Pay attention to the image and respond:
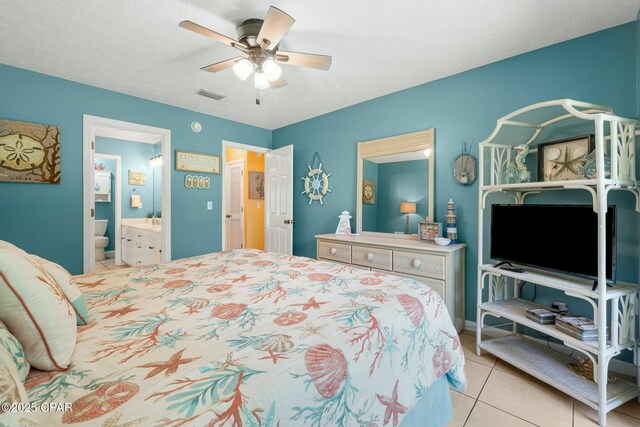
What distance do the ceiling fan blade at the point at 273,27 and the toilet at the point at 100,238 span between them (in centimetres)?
557

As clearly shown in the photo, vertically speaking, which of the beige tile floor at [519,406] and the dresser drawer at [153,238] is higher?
the dresser drawer at [153,238]

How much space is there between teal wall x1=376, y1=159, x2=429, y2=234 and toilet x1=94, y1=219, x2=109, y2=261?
5479mm

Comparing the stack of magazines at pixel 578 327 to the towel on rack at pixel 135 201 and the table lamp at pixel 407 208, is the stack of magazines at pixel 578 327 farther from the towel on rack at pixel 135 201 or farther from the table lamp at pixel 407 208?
the towel on rack at pixel 135 201

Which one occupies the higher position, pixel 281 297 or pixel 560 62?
pixel 560 62

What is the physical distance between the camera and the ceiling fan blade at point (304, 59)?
204 cm

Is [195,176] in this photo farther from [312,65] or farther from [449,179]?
[449,179]

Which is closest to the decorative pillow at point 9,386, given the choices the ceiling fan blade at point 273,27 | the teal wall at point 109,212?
the ceiling fan blade at point 273,27

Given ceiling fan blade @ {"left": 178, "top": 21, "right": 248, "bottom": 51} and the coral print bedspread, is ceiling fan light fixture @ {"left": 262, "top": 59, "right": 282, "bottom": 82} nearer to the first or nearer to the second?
ceiling fan blade @ {"left": 178, "top": 21, "right": 248, "bottom": 51}

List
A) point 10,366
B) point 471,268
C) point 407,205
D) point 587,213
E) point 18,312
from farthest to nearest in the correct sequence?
point 407,205
point 471,268
point 587,213
point 18,312
point 10,366

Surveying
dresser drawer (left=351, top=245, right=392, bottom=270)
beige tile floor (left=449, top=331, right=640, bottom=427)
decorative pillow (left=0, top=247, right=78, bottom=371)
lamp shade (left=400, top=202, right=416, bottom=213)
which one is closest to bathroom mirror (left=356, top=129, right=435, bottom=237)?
lamp shade (left=400, top=202, right=416, bottom=213)

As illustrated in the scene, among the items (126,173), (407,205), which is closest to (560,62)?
(407,205)

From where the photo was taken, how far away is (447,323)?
1.47 m

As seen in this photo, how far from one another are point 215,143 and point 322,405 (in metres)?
4.07

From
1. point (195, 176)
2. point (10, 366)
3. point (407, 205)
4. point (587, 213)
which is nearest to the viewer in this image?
point (10, 366)
